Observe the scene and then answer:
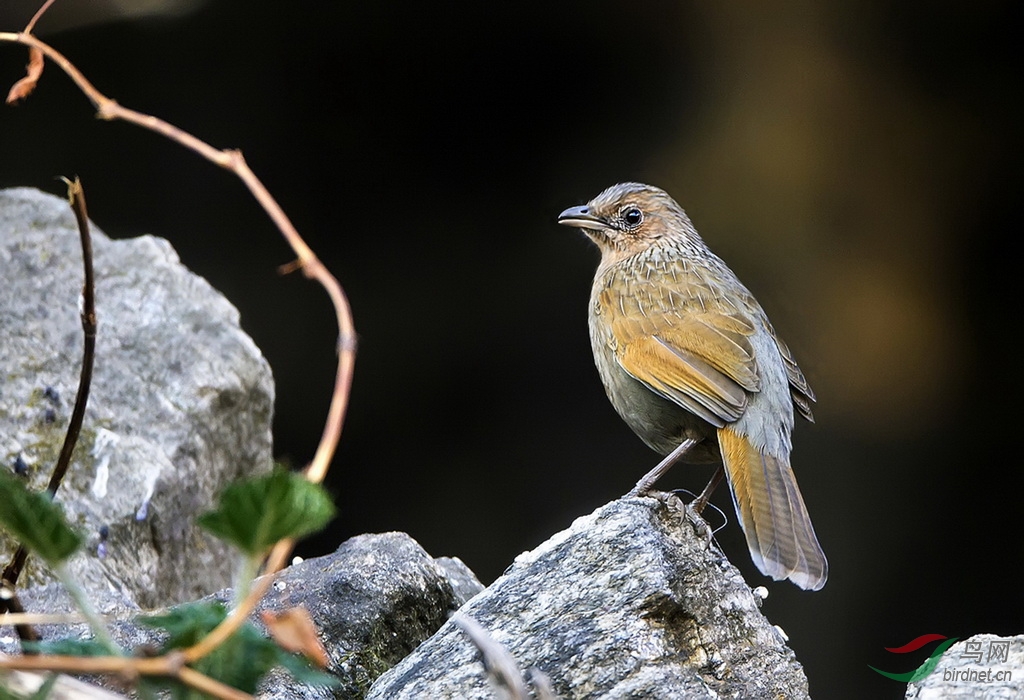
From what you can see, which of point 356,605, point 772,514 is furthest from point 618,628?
point 772,514

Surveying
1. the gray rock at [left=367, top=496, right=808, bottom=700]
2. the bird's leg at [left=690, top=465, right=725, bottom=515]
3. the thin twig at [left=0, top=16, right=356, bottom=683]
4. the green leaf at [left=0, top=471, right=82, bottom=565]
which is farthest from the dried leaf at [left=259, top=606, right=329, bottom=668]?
the bird's leg at [left=690, top=465, right=725, bottom=515]

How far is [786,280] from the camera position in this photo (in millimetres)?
8664

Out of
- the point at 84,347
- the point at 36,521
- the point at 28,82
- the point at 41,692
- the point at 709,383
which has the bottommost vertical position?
the point at 709,383

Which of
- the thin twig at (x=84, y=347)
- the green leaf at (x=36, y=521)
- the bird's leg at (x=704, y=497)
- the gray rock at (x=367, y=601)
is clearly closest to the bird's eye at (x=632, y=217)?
the bird's leg at (x=704, y=497)

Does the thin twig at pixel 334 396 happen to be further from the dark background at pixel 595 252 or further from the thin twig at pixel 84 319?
the dark background at pixel 595 252

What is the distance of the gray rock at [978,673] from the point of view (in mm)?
2416

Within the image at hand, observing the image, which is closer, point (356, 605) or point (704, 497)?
point (356, 605)

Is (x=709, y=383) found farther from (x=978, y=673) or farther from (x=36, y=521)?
(x=36, y=521)

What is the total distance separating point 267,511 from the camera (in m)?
1.12

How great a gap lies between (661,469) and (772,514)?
0.40 metres

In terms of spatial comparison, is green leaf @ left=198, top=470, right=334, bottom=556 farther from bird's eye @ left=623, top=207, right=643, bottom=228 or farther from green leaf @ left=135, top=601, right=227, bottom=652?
bird's eye @ left=623, top=207, right=643, bottom=228

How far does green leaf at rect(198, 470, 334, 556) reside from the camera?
111 centimetres

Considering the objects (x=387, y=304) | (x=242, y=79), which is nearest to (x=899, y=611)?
(x=387, y=304)

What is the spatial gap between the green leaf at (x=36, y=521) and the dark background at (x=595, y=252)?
6.86 metres
